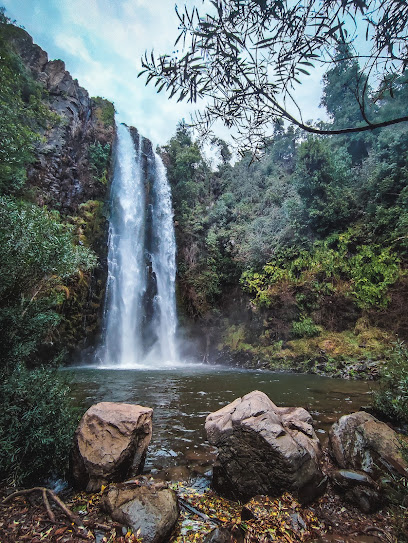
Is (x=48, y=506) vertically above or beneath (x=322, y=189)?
beneath

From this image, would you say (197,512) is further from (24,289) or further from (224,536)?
(24,289)

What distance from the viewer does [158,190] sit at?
23875 millimetres

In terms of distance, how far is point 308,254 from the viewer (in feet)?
52.4

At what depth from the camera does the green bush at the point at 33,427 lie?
287 cm

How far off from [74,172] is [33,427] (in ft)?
64.5

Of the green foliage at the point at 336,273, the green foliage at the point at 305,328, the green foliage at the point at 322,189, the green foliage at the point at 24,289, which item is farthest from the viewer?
the green foliage at the point at 322,189

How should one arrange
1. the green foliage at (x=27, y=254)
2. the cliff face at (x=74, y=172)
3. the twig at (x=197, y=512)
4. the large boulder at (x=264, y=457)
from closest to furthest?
the twig at (x=197, y=512) → the large boulder at (x=264, y=457) → the green foliage at (x=27, y=254) → the cliff face at (x=74, y=172)

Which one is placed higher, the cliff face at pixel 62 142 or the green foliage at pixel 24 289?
the cliff face at pixel 62 142

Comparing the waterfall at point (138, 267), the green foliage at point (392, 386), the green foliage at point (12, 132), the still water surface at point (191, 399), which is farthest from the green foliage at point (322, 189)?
the green foliage at point (12, 132)

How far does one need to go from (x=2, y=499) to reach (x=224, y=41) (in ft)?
15.8

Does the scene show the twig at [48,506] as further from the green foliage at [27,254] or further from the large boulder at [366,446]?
the large boulder at [366,446]

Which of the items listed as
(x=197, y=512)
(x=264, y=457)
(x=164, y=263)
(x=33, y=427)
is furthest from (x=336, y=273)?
(x=33, y=427)

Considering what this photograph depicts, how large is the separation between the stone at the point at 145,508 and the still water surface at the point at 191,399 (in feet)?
2.83

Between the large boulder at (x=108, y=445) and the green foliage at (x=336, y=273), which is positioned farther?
the green foliage at (x=336, y=273)
